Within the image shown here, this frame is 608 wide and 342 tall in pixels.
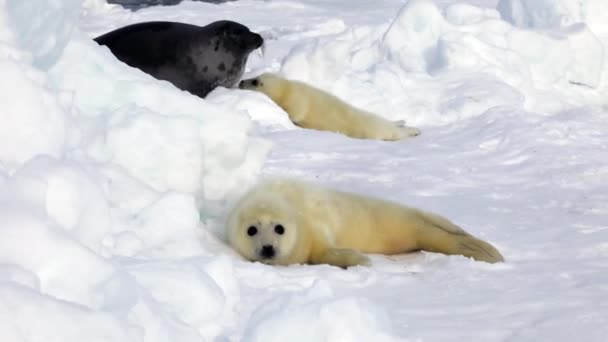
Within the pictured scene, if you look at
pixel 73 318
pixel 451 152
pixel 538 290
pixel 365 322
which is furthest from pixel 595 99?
pixel 73 318

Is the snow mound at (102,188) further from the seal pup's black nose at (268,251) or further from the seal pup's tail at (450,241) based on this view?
the seal pup's tail at (450,241)

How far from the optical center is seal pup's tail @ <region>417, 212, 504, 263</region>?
3.68 meters

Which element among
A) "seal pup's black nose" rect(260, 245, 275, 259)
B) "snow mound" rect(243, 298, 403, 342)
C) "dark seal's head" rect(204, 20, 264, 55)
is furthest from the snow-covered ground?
"dark seal's head" rect(204, 20, 264, 55)

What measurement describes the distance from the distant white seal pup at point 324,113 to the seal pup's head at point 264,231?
2.34 meters

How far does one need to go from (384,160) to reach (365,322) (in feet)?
9.90

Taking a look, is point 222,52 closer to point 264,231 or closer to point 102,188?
point 264,231

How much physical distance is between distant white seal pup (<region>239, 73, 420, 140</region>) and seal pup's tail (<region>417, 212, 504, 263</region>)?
2.13 meters

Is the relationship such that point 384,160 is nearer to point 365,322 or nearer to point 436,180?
point 436,180

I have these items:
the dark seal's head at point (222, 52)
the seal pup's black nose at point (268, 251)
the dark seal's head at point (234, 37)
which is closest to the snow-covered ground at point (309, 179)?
the seal pup's black nose at point (268, 251)

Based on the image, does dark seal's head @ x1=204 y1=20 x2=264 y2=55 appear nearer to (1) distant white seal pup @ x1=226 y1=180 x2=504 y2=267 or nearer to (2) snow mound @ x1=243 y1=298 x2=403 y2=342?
(1) distant white seal pup @ x1=226 y1=180 x2=504 y2=267

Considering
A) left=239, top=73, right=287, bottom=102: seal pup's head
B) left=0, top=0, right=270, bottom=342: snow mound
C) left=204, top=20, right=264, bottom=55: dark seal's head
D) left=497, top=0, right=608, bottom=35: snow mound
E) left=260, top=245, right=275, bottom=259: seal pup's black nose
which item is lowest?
left=239, top=73, right=287, bottom=102: seal pup's head

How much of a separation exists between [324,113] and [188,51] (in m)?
0.90

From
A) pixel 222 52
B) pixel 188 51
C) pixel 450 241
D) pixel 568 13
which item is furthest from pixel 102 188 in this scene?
pixel 568 13

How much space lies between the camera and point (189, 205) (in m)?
3.49
